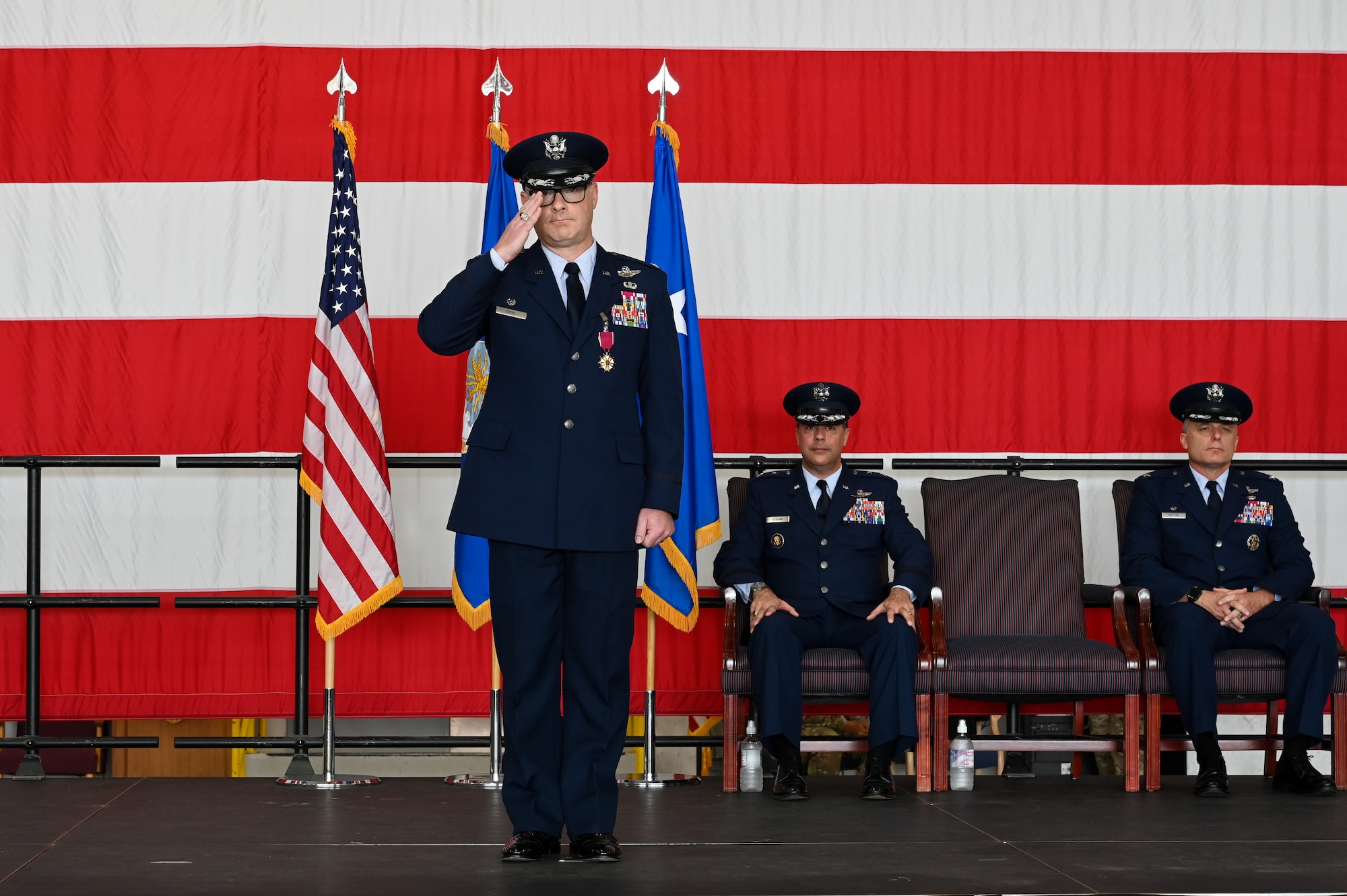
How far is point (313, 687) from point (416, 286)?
1.34 meters

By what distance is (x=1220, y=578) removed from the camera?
465 cm

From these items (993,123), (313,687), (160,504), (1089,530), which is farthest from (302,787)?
(993,123)

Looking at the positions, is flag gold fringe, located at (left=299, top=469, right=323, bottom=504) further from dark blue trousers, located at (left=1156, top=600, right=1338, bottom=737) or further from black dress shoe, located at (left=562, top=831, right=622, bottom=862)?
dark blue trousers, located at (left=1156, top=600, right=1338, bottom=737)

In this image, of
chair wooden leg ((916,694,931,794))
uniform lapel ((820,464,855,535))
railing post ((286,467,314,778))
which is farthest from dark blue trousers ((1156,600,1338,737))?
railing post ((286,467,314,778))

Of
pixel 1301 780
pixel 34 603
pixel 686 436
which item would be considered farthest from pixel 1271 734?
pixel 34 603

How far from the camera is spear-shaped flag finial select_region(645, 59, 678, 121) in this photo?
4.61 meters

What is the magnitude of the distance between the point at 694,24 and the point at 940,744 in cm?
245

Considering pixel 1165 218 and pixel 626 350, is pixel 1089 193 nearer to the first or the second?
pixel 1165 218

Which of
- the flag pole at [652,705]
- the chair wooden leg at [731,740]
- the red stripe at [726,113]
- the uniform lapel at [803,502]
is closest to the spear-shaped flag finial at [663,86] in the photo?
the flag pole at [652,705]

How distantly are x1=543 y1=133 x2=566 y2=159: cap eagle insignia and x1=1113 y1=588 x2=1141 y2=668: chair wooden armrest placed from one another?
7.50ft

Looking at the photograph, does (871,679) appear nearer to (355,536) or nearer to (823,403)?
(823,403)

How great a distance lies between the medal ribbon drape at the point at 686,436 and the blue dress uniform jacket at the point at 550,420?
1310mm

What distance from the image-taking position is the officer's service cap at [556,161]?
3086 mm

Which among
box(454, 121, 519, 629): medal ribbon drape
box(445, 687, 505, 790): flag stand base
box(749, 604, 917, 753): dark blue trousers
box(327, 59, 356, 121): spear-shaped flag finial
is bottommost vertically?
box(445, 687, 505, 790): flag stand base
